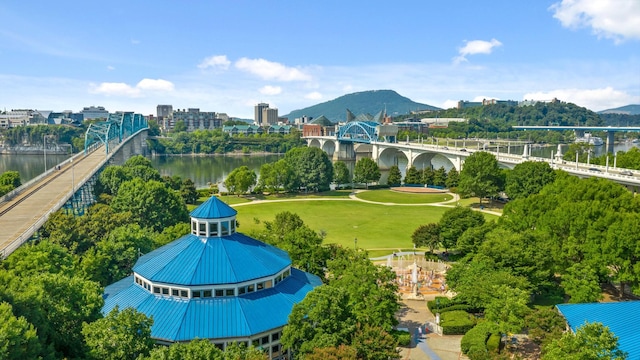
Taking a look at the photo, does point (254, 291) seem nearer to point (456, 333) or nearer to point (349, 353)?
point (349, 353)

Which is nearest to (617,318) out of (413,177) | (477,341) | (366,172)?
(477,341)

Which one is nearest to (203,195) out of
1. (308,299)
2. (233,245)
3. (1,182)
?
(1,182)

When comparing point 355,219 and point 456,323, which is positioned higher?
point 355,219

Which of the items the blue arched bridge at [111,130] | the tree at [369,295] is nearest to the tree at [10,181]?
the tree at [369,295]

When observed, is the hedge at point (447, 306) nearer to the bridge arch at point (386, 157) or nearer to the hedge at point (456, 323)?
the hedge at point (456, 323)

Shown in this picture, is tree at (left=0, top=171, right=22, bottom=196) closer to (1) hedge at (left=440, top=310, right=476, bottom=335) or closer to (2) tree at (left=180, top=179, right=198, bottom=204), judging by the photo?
(2) tree at (left=180, top=179, right=198, bottom=204)

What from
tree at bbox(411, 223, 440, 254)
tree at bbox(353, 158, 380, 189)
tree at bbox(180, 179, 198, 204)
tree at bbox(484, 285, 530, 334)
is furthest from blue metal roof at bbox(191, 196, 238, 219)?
tree at bbox(353, 158, 380, 189)

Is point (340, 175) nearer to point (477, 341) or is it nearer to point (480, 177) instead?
point (480, 177)
